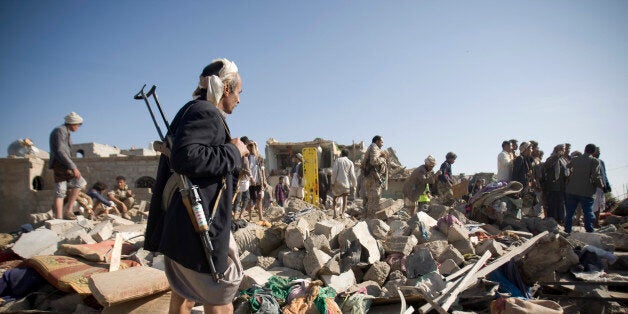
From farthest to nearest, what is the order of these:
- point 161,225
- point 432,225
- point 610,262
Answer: point 432,225 < point 610,262 < point 161,225

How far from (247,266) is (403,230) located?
233 centimetres

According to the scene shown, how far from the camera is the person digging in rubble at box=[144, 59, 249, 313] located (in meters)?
1.62

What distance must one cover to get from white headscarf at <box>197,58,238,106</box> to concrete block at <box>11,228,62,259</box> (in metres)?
3.89

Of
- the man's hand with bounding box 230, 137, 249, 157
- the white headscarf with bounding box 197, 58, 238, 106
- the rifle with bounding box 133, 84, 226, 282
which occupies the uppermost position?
the white headscarf with bounding box 197, 58, 238, 106

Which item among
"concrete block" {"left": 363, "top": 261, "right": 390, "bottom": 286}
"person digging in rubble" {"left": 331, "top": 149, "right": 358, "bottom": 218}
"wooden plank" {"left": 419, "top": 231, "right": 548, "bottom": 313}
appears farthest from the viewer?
"person digging in rubble" {"left": 331, "top": 149, "right": 358, "bottom": 218}

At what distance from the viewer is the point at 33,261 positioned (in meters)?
3.50

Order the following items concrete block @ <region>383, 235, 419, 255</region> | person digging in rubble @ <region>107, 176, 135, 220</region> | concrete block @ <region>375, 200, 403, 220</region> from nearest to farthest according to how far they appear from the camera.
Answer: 1. concrete block @ <region>383, 235, 419, 255</region>
2. concrete block @ <region>375, 200, 403, 220</region>
3. person digging in rubble @ <region>107, 176, 135, 220</region>

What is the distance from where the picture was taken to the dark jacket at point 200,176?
5.22ft

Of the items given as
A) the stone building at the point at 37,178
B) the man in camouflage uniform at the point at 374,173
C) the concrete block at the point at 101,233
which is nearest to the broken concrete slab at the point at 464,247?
the man in camouflage uniform at the point at 374,173

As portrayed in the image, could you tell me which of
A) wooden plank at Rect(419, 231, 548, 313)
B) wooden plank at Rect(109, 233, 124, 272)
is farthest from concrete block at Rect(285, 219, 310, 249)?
wooden plank at Rect(109, 233, 124, 272)

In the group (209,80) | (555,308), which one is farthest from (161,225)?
(555,308)

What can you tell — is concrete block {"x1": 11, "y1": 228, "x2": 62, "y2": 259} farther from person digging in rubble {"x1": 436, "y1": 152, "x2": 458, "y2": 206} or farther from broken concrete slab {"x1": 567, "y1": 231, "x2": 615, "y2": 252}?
broken concrete slab {"x1": 567, "y1": 231, "x2": 615, "y2": 252}

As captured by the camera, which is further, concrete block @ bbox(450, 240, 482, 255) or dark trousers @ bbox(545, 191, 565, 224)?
dark trousers @ bbox(545, 191, 565, 224)

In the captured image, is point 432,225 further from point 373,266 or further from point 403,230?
point 373,266
